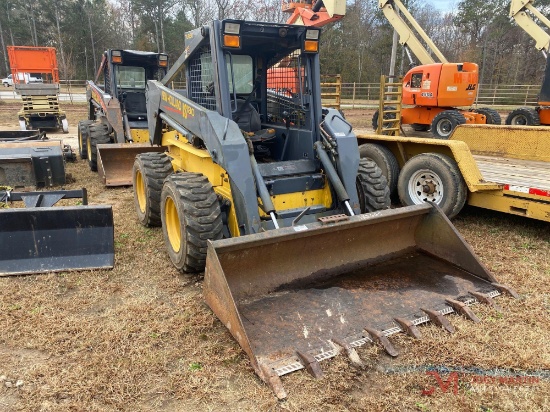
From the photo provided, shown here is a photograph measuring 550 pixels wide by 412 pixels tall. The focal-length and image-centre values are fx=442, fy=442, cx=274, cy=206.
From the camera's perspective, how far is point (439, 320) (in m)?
3.21

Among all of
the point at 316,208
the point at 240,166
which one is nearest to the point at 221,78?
the point at 240,166

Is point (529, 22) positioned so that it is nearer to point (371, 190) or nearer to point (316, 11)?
point (316, 11)

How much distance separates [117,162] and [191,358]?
17.9ft

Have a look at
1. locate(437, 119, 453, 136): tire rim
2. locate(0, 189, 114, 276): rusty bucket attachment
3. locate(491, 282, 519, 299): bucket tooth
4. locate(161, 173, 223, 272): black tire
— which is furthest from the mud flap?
locate(437, 119, 453, 136): tire rim

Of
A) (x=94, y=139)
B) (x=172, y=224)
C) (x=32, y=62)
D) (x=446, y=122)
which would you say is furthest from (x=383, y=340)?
(x=32, y=62)

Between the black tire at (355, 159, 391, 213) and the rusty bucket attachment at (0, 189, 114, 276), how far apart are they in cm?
256

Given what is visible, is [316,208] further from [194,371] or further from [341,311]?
[194,371]

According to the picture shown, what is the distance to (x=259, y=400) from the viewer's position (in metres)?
2.60

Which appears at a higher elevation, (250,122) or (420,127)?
(250,122)

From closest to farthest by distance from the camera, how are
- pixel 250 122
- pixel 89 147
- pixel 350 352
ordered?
pixel 350 352, pixel 250 122, pixel 89 147

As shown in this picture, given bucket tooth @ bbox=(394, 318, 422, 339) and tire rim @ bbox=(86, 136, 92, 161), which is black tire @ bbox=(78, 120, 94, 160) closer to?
tire rim @ bbox=(86, 136, 92, 161)

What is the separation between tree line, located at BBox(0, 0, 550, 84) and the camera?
3778cm

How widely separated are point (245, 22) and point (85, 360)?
3043 millimetres

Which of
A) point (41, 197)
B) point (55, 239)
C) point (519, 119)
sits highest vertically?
point (519, 119)
